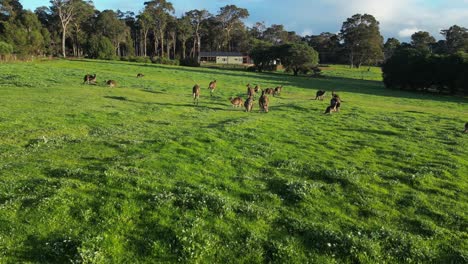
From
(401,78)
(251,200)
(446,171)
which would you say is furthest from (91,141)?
(401,78)

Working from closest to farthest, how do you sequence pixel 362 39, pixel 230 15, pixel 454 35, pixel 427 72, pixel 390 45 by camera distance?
pixel 427 72 → pixel 362 39 → pixel 454 35 → pixel 230 15 → pixel 390 45

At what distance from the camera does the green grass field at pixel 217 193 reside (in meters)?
8.28

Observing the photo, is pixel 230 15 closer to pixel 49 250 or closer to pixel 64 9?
pixel 64 9

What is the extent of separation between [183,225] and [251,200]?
8.94 ft

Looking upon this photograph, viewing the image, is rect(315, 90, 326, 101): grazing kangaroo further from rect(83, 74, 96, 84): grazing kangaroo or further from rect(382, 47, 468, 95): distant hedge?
rect(382, 47, 468, 95): distant hedge

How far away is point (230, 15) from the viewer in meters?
151

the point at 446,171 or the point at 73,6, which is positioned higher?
the point at 73,6

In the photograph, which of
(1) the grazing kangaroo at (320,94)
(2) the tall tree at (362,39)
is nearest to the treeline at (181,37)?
(2) the tall tree at (362,39)

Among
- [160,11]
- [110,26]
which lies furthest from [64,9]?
[160,11]

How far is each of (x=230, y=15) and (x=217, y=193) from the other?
487ft

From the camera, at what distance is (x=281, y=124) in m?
24.8

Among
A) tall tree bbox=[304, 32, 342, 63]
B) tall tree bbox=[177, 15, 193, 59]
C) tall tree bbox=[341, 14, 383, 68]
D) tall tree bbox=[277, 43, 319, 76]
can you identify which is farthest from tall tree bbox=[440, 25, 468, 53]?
tall tree bbox=[177, 15, 193, 59]

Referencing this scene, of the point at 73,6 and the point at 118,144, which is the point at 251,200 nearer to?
the point at 118,144

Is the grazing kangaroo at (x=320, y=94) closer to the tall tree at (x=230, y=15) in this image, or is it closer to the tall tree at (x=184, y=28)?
the tall tree at (x=184, y=28)
